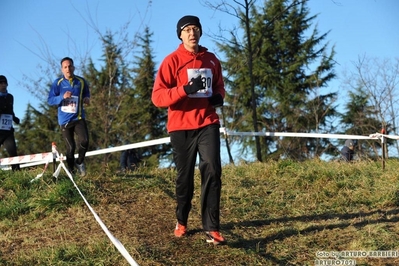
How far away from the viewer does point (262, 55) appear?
84.4ft

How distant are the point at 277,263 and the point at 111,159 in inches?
925

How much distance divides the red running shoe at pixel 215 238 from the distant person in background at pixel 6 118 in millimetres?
5207

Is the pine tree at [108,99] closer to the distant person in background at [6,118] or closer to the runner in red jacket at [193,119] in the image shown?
the distant person in background at [6,118]

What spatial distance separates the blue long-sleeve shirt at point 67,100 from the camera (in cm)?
731

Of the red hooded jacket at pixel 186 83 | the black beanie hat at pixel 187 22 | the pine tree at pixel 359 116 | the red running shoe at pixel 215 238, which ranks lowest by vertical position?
the red running shoe at pixel 215 238

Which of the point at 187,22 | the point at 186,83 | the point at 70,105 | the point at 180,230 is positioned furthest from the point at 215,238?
the point at 70,105

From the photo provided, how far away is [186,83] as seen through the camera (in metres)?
4.48

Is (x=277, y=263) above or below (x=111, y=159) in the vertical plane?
below

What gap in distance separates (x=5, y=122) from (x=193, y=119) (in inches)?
202

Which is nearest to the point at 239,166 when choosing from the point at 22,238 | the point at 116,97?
the point at 22,238

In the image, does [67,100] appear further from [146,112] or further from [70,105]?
[146,112]

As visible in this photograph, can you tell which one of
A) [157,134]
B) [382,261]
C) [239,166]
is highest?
[157,134]

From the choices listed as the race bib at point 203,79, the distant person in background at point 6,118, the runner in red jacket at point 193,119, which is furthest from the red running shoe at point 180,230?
the distant person in background at point 6,118

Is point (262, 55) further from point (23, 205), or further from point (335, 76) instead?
point (23, 205)
